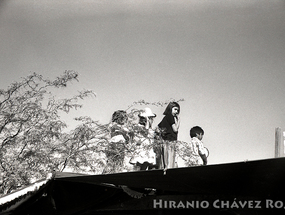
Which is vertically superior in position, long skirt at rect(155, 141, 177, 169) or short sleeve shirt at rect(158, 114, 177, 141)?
short sleeve shirt at rect(158, 114, 177, 141)

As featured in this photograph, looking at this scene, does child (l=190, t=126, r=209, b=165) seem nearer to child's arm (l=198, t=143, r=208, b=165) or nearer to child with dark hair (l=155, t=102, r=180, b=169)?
child's arm (l=198, t=143, r=208, b=165)

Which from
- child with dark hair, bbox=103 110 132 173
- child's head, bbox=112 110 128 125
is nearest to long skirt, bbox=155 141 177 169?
child with dark hair, bbox=103 110 132 173

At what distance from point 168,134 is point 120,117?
1007 mm

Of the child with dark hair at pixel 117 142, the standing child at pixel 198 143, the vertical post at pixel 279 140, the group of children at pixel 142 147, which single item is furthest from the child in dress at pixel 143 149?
the vertical post at pixel 279 140

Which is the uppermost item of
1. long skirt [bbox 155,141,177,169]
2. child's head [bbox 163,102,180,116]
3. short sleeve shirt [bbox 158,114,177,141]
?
child's head [bbox 163,102,180,116]

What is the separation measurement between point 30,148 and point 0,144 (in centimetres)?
46

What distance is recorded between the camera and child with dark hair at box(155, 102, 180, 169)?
5.77m

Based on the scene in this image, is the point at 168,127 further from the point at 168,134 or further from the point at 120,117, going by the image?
the point at 120,117

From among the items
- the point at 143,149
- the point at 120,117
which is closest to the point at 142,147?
the point at 143,149

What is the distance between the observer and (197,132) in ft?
Answer: 22.1

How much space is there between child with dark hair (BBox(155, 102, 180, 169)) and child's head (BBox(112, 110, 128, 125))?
73cm

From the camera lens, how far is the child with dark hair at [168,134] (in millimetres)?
5770

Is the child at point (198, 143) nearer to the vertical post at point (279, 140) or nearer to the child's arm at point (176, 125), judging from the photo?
the child's arm at point (176, 125)

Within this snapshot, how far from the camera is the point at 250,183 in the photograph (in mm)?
1914
